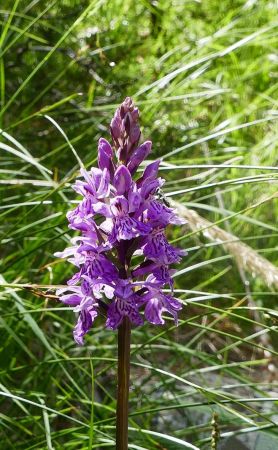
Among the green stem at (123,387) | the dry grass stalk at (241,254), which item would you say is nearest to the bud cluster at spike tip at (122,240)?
the green stem at (123,387)

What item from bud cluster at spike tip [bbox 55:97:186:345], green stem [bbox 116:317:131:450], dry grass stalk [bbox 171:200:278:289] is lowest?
green stem [bbox 116:317:131:450]

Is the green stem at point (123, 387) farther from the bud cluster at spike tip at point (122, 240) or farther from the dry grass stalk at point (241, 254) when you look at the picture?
the dry grass stalk at point (241, 254)

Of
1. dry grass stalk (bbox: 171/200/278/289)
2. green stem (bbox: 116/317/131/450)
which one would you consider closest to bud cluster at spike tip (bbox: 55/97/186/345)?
green stem (bbox: 116/317/131/450)

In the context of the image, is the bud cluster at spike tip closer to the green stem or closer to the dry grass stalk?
the green stem

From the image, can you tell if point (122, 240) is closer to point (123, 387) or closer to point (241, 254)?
point (123, 387)

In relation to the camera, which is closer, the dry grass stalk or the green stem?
the green stem

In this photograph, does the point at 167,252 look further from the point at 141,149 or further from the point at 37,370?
the point at 37,370

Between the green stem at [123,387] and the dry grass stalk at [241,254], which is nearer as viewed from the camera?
the green stem at [123,387]

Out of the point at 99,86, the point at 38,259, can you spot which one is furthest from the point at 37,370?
the point at 99,86
